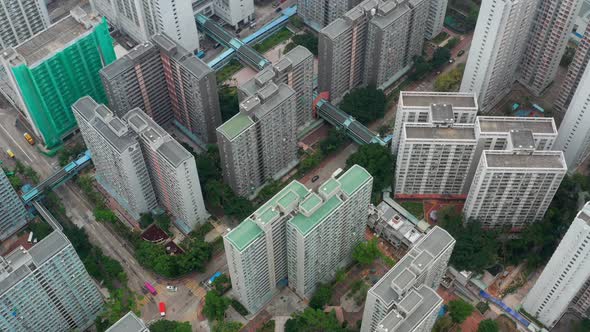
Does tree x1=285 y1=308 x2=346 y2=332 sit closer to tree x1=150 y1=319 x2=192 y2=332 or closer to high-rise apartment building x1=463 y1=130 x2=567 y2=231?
tree x1=150 y1=319 x2=192 y2=332

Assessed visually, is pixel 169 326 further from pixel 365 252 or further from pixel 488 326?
pixel 488 326

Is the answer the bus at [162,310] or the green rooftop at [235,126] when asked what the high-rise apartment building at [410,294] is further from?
the bus at [162,310]

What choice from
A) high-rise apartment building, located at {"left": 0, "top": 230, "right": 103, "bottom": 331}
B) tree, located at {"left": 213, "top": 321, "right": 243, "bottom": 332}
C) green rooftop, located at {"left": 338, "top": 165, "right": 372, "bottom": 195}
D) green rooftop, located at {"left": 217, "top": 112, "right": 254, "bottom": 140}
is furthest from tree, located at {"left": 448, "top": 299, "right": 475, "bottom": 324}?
high-rise apartment building, located at {"left": 0, "top": 230, "right": 103, "bottom": 331}

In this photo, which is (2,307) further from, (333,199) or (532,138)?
(532,138)

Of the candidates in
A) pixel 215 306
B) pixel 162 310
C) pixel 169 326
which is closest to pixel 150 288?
pixel 162 310

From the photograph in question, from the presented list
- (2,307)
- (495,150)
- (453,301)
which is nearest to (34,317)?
(2,307)

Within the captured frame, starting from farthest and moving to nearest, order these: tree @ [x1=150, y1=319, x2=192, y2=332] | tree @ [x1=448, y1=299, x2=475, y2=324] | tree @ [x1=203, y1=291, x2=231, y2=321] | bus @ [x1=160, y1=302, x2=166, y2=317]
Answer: bus @ [x1=160, y1=302, x2=166, y2=317] < tree @ [x1=203, y1=291, x2=231, y2=321] < tree @ [x1=448, y1=299, x2=475, y2=324] < tree @ [x1=150, y1=319, x2=192, y2=332]
